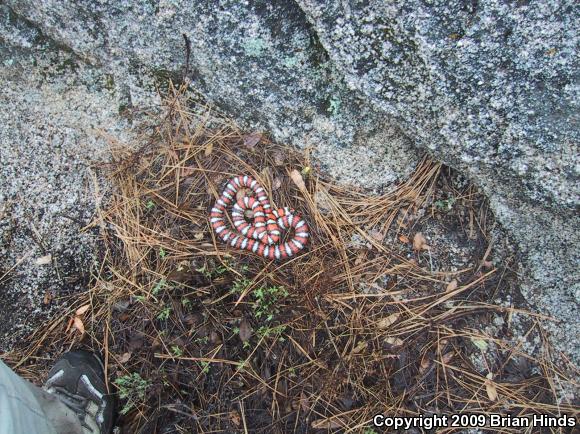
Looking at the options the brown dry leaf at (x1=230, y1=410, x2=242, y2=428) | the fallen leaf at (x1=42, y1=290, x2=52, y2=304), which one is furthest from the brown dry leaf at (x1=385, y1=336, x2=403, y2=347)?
the fallen leaf at (x1=42, y1=290, x2=52, y2=304)

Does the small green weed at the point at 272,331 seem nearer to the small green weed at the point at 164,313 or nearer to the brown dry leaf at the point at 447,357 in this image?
the small green weed at the point at 164,313

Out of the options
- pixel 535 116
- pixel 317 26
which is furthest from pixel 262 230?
pixel 535 116

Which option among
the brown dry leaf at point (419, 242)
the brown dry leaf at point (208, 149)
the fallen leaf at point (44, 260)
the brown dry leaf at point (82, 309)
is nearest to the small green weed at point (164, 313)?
the brown dry leaf at point (82, 309)

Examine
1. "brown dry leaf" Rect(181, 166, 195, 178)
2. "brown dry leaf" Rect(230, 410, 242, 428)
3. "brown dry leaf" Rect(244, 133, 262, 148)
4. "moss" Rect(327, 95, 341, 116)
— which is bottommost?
"brown dry leaf" Rect(230, 410, 242, 428)

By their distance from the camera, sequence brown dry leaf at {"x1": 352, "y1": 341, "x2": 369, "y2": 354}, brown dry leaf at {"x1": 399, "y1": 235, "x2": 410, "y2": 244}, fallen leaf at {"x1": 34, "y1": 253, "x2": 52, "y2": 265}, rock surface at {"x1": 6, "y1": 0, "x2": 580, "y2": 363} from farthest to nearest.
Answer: fallen leaf at {"x1": 34, "y1": 253, "x2": 52, "y2": 265}, brown dry leaf at {"x1": 399, "y1": 235, "x2": 410, "y2": 244}, brown dry leaf at {"x1": 352, "y1": 341, "x2": 369, "y2": 354}, rock surface at {"x1": 6, "y1": 0, "x2": 580, "y2": 363}

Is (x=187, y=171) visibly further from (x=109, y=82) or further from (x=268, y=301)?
(x=268, y=301)

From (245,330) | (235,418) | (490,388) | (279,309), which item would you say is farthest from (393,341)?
(235,418)

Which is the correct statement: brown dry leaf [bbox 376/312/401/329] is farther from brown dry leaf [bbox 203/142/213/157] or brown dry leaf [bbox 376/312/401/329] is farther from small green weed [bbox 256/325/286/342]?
brown dry leaf [bbox 203/142/213/157]
